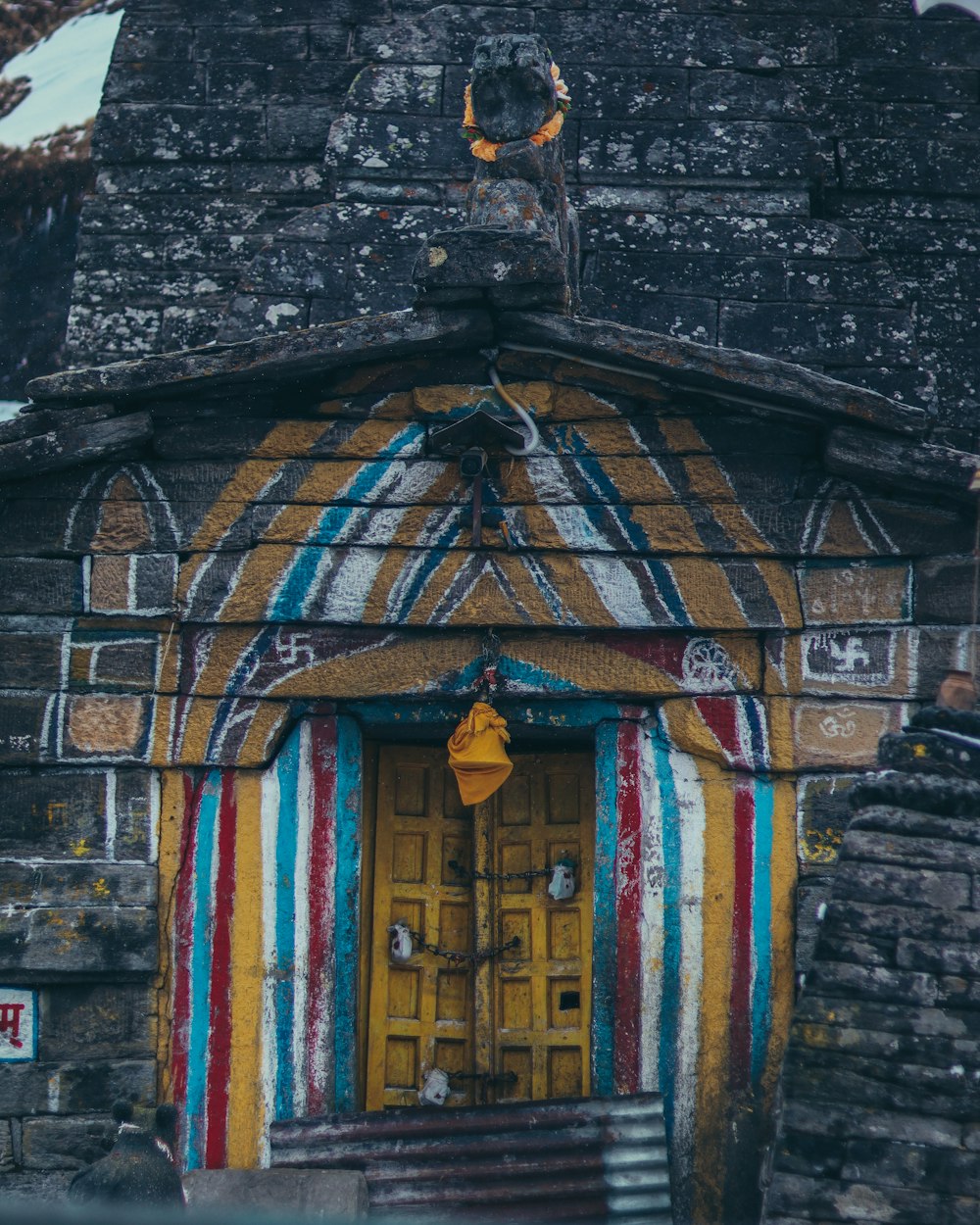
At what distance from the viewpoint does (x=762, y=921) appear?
659cm

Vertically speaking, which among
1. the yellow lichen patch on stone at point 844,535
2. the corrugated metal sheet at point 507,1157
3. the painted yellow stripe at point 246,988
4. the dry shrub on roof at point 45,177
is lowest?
the corrugated metal sheet at point 507,1157

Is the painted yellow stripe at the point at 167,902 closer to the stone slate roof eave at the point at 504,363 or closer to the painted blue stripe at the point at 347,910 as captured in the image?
the painted blue stripe at the point at 347,910

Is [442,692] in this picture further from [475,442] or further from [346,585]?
[475,442]

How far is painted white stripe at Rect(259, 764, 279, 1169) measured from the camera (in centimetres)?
663

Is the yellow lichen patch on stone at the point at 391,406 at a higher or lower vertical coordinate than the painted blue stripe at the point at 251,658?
higher

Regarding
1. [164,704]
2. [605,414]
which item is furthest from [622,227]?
[164,704]

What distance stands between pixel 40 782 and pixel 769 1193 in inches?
121

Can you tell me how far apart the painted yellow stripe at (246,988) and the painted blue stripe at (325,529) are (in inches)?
26.4

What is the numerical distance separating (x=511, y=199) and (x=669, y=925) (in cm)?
281

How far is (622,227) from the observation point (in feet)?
28.6

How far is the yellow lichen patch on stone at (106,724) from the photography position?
672 cm

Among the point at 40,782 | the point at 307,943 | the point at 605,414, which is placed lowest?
the point at 307,943

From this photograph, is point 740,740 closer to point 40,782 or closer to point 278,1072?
point 278,1072

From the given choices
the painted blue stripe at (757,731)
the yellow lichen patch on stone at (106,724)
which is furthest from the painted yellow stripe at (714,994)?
the yellow lichen patch on stone at (106,724)
